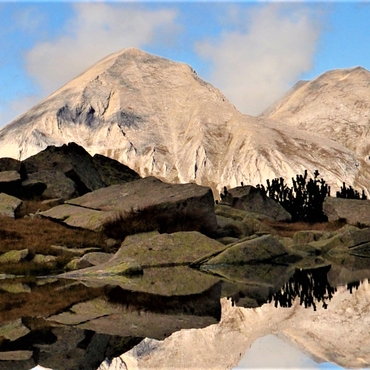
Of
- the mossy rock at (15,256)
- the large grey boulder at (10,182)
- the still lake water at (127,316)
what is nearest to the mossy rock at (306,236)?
the still lake water at (127,316)

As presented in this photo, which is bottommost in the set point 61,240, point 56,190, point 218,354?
point 218,354

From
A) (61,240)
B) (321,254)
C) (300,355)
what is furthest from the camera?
(321,254)

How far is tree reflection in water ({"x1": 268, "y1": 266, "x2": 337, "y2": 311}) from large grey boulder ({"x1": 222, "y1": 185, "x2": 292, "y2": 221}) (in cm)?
4036

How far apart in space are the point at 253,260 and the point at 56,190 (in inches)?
759

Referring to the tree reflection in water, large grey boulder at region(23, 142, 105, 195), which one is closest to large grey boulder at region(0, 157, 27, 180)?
large grey boulder at region(23, 142, 105, 195)

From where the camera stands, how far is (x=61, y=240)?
97.5 ft

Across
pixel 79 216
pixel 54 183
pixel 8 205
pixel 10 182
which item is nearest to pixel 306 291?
pixel 79 216

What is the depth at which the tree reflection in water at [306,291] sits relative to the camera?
1628 cm

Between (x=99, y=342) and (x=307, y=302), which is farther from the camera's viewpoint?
(x=307, y=302)

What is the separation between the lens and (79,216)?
109 ft

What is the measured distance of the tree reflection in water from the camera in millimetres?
16281

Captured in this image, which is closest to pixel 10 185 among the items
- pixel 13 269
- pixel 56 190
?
pixel 56 190

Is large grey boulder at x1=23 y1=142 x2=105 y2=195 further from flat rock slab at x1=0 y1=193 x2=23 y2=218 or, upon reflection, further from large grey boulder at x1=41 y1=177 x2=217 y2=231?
large grey boulder at x1=41 y1=177 x2=217 y2=231

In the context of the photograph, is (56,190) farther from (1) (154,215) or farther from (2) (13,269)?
(2) (13,269)
